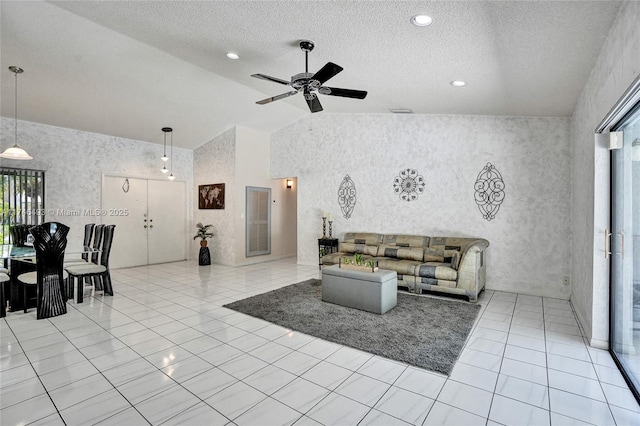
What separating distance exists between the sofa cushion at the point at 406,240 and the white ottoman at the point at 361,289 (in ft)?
5.69

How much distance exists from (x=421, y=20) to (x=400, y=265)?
3.53 m

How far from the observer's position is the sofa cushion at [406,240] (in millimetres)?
5844

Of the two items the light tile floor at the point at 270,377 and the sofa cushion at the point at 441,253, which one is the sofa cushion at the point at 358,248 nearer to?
the sofa cushion at the point at 441,253

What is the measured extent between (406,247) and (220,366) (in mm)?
4029

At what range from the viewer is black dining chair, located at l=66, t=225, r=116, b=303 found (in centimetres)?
458

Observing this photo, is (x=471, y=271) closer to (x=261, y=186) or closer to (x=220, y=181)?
(x=261, y=186)

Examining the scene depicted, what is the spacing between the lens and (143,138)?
741cm

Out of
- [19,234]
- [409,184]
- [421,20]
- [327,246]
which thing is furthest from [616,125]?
[19,234]

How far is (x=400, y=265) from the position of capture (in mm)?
5262

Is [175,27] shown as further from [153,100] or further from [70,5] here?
[153,100]

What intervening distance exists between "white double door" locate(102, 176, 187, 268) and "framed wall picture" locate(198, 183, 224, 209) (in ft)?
1.59

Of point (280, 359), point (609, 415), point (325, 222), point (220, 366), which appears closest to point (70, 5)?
point (220, 366)

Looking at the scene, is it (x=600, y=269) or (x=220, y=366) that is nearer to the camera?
(x=220, y=366)

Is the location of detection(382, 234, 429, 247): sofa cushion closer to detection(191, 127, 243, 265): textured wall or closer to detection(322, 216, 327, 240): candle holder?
detection(322, 216, 327, 240): candle holder
